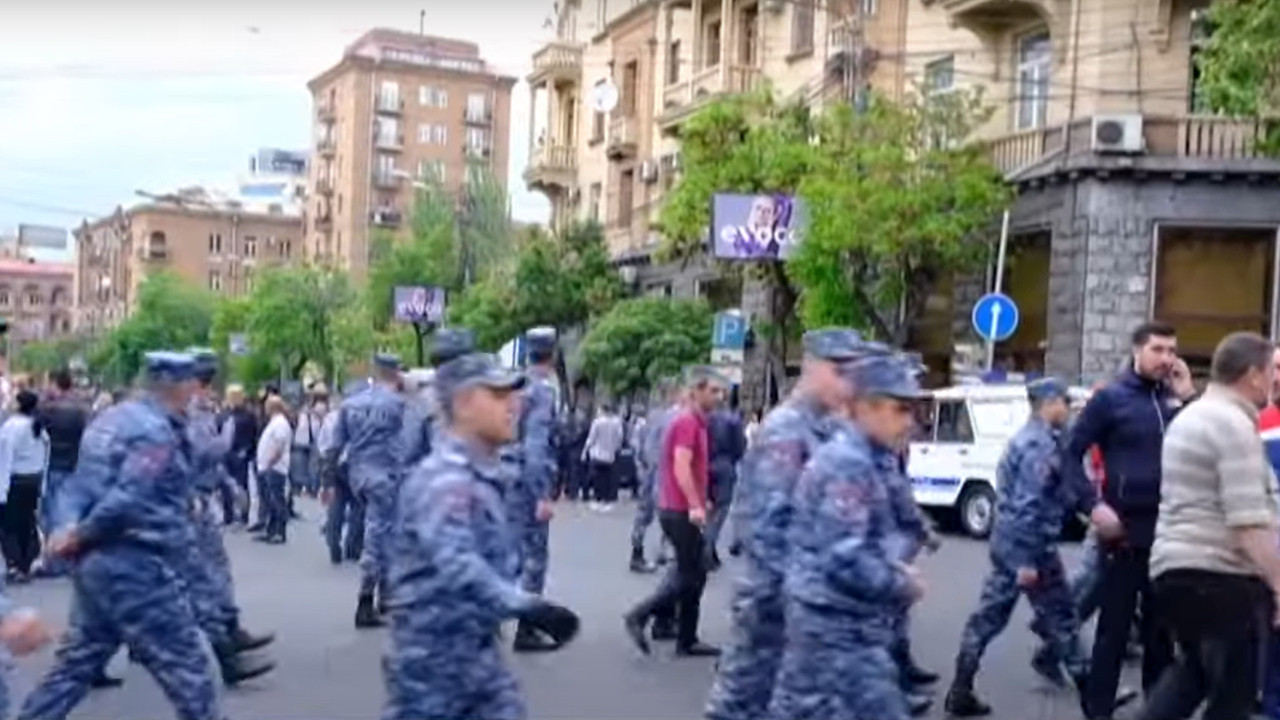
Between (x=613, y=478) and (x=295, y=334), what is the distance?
130 ft

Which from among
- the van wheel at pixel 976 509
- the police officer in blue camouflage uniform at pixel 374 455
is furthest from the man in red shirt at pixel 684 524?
the van wheel at pixel 976 509

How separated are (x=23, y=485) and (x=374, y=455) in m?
3.69

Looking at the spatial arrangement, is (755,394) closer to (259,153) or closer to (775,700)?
(775,700)

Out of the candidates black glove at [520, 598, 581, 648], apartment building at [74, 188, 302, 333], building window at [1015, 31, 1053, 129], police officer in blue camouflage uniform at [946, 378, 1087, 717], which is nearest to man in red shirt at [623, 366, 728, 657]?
police officer in blue camouflage uniform at [946, 378, 1087, 717]

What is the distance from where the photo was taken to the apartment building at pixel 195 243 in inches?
4953

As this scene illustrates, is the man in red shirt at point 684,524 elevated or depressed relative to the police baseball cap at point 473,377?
depressed

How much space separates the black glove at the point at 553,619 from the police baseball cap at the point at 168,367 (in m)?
2.97

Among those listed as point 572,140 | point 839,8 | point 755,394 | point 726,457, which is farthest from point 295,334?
point 726,457

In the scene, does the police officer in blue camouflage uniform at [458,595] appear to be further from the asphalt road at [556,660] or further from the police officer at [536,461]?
the police officer at [536,461]

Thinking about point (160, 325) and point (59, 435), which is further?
point (160, 325)

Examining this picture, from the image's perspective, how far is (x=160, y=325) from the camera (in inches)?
3509

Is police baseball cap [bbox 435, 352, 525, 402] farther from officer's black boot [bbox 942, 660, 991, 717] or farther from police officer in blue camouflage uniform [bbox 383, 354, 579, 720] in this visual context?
officer's black boot [bbox 942, 660, 991, 717]

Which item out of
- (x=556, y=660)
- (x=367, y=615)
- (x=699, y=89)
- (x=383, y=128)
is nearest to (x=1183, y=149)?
(x=699, y=89)

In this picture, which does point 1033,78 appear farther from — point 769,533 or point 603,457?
point 769,533
